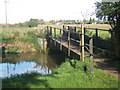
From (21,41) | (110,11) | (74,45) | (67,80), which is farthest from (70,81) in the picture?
(21,41)

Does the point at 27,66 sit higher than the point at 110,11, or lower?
lower

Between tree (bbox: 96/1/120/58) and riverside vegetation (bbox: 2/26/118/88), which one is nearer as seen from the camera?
riverside vegetation (bbox: 2/26/118/88)

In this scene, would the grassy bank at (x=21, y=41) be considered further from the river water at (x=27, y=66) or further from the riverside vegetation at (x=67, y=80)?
the riverside vegetation at (x=67, y=80)

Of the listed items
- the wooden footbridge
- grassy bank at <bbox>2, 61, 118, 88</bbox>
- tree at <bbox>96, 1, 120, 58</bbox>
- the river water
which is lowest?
the river water

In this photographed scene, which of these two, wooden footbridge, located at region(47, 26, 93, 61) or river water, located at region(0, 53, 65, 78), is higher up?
wooden footbridge, located at region(47, 26, 93, 61)

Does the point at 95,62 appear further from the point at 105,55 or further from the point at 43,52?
the point at 43,52

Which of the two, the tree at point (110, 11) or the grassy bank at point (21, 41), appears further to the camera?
the grassy bank at point (21, 41)

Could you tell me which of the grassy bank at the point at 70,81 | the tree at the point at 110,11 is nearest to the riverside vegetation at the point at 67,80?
the grassy bank at the point at 70,81

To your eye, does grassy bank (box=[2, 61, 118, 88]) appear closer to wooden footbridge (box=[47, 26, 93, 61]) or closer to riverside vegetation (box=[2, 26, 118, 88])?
riverside vegetation (box=[2, 26, 118, 88])

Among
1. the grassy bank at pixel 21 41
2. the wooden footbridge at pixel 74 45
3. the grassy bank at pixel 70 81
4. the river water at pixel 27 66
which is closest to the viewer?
the grassy bank at pixel 70 81

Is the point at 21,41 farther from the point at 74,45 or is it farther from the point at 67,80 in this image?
the point at 67,80

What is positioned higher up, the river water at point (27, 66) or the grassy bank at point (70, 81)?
the grassy bank at point (70, 81)

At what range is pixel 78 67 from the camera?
26.5 feet

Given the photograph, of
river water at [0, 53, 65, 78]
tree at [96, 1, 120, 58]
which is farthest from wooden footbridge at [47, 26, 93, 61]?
tree at [96, 1, 120, 58]
